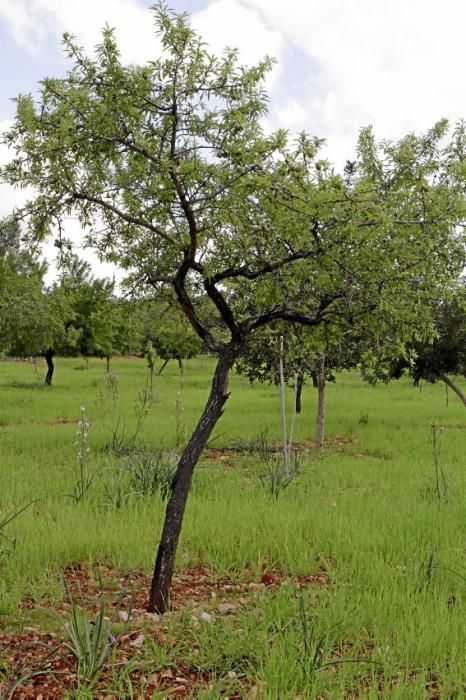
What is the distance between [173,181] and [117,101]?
0.69 meters

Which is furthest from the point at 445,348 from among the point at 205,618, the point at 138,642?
the point at 138,642

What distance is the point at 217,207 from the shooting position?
503cm

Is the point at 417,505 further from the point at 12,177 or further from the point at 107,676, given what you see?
the point at 12,177

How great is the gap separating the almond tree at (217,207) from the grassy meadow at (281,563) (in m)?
0.96

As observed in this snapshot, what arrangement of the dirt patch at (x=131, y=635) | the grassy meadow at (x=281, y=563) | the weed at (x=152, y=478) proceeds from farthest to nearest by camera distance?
the weed at (x=152, y=478), the grassy meadow at (x=281, y=563), the dirt patch at (x=131, y=635)

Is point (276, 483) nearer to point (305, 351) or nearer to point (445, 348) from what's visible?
point (305, 351)

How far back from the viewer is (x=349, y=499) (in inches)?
353

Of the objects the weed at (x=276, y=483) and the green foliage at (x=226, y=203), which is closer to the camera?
the green foliage at (x=226, y=203)

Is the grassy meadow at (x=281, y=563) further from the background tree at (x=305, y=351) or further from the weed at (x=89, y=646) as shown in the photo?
the background tree at (x=305, y=351)

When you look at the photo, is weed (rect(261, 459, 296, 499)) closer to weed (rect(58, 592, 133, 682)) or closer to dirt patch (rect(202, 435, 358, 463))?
dirt patch (rect(202, 435, 358, 463))

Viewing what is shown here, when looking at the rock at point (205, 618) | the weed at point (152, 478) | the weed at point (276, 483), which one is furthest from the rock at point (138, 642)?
the weed at point (276, 483)

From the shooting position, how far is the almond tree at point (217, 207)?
4543 millimetres

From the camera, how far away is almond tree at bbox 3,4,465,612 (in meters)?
4.54

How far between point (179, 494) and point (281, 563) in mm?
1703
